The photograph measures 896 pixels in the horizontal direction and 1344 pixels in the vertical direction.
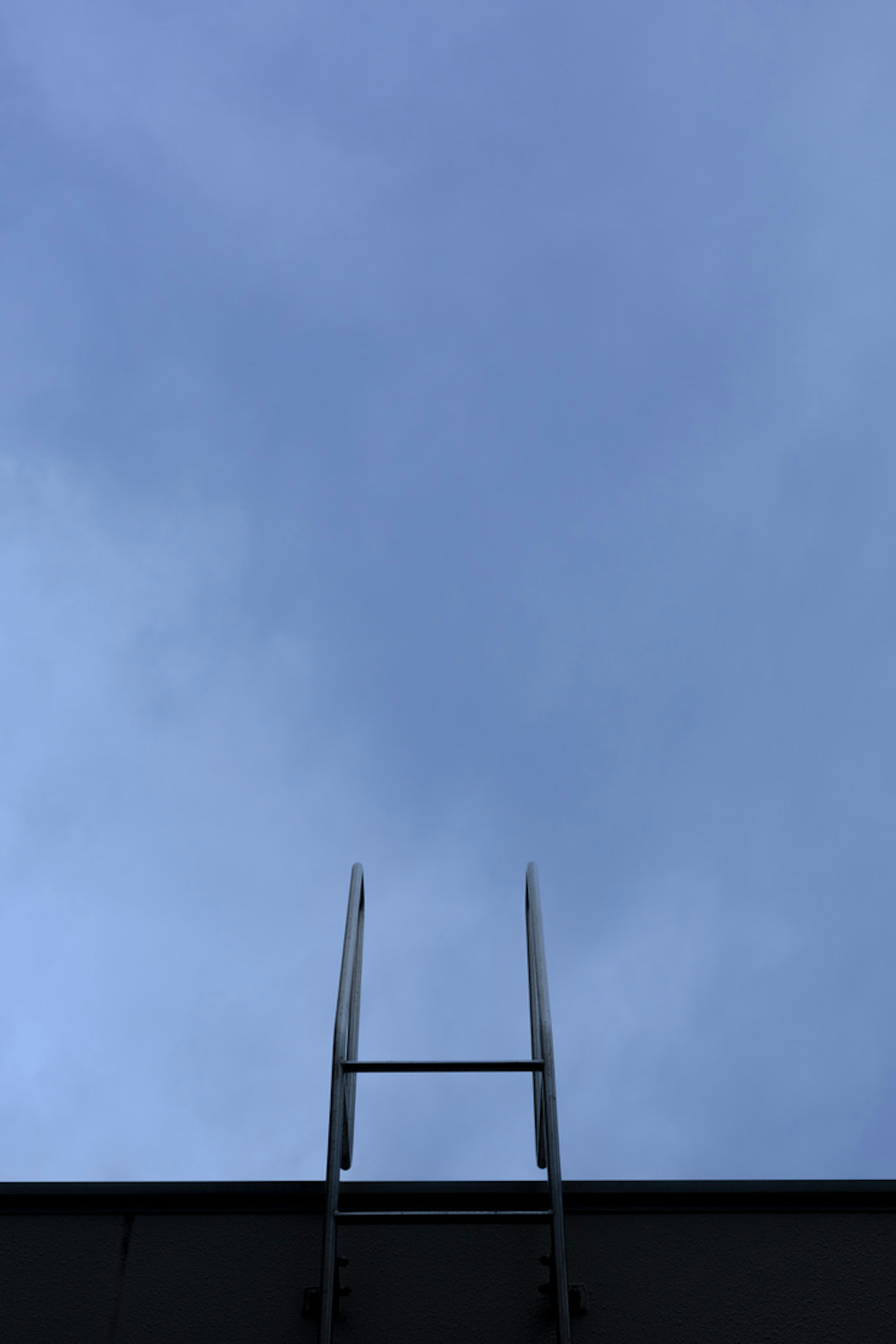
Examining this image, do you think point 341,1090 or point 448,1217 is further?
point 341,1090

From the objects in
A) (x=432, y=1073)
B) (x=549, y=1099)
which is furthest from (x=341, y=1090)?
(x=549, y=1099)

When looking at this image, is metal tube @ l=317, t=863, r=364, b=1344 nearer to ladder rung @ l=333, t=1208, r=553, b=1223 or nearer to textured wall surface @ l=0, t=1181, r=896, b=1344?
ladder rung @ l=333, t=1208, r=553, b=1223

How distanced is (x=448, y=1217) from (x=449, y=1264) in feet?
1.71

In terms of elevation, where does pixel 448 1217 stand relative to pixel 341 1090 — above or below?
below

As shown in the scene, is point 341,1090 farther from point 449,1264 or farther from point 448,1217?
point 449,1264

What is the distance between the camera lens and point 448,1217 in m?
4.05

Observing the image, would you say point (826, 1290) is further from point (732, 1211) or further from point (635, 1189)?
point (635, 1189)

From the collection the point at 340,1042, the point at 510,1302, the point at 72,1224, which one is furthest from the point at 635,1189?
the point at 72,1224

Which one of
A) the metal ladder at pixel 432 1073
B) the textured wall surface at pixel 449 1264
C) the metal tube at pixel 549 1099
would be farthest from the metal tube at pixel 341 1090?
the metal tube at pixel 549 1099

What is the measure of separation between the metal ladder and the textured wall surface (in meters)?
0.14

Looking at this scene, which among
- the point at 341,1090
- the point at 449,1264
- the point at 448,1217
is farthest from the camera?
the point at 449,1264

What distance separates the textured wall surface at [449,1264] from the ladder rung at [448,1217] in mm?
256

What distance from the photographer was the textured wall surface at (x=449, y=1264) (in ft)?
14.2

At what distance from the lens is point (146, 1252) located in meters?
4.50
